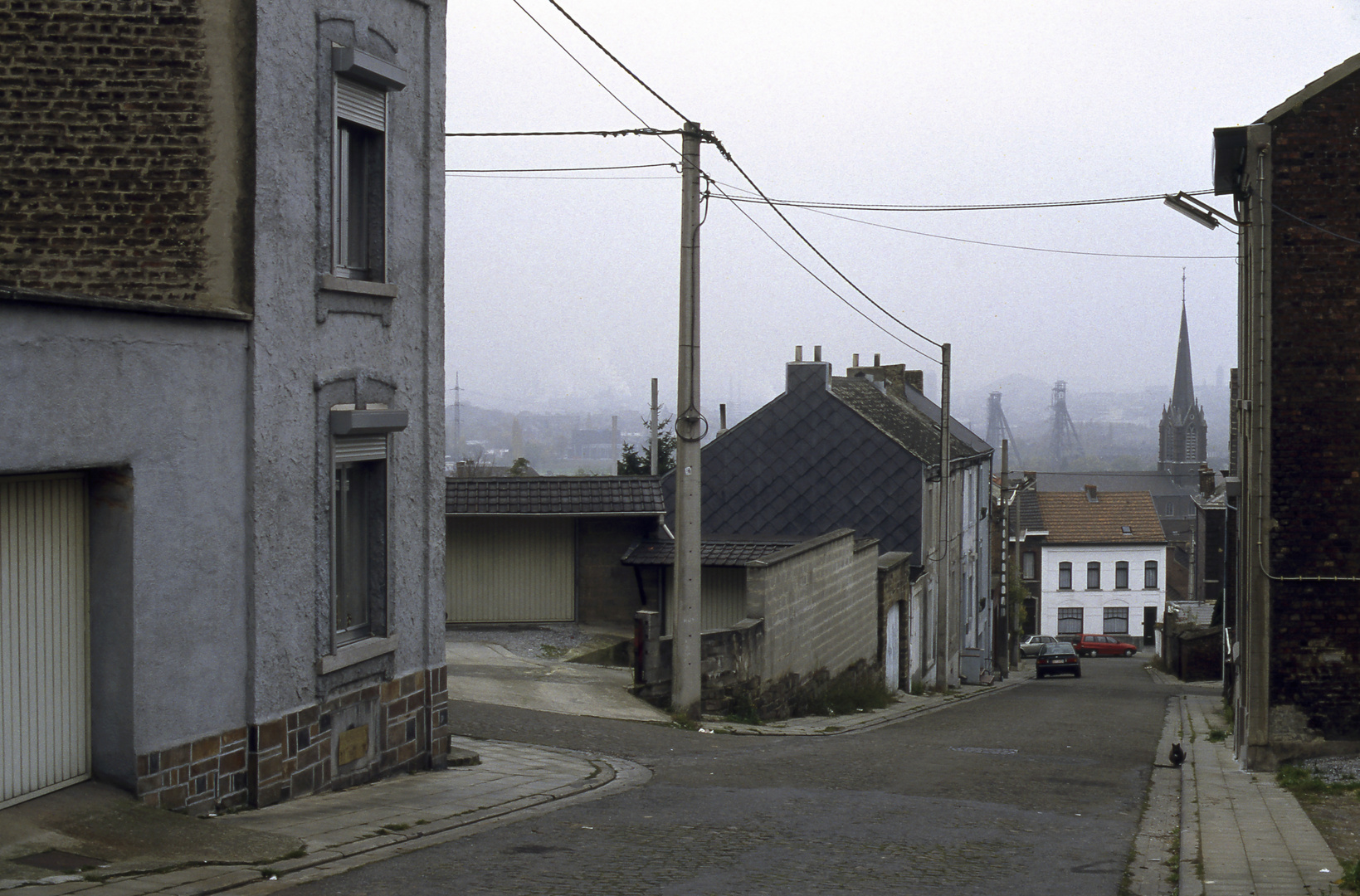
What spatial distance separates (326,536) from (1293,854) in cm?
705

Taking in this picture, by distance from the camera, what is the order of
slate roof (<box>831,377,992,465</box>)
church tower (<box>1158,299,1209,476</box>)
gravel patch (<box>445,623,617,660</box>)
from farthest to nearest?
church tower (<box>1158,299,1209,476</box>) < slate roof (<box>831,377,992,465</box>) < gravel patch (<box>445,623,617,660</box>)

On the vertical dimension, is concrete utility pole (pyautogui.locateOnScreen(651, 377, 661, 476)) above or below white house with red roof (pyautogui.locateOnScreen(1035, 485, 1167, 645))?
above

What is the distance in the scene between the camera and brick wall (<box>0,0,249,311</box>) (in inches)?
333

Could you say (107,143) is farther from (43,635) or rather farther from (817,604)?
(817,604)

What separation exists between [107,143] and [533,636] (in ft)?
42.4

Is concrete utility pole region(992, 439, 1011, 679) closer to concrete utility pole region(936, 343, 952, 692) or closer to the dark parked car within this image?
the dark parked car

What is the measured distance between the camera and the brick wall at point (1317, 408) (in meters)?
12.6

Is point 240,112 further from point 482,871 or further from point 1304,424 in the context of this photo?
point 1304,424

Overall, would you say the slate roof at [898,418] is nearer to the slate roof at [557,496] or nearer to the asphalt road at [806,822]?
the slate roof at [557,496]

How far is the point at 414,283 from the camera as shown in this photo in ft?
34.9

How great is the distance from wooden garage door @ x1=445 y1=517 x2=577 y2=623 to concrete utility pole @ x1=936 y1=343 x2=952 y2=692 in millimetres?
10254

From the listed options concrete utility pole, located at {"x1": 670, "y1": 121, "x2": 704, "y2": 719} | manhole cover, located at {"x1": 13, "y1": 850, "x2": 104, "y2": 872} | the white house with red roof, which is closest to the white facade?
the white house with red roof

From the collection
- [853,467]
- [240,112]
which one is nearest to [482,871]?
[240,112]

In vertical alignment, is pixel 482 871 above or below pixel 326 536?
below
